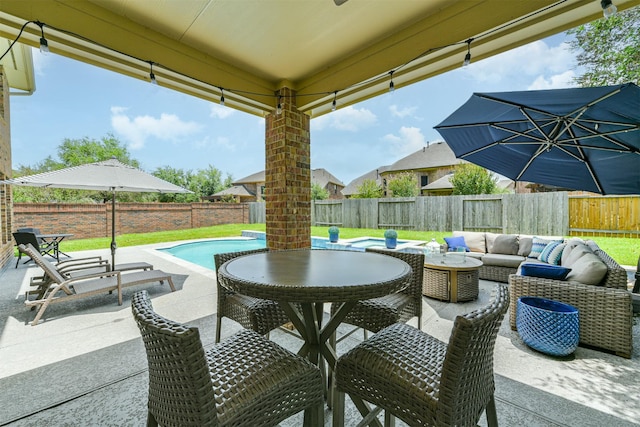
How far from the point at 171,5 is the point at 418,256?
9.27 ft

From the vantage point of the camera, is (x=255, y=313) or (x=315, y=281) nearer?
(x=315, y=281)

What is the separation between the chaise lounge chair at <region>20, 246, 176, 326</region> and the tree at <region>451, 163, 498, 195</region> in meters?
14.3

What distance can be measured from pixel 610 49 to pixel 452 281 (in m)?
9.30

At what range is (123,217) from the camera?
12680 millimetres

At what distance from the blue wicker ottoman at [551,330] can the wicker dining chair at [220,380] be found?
242cm

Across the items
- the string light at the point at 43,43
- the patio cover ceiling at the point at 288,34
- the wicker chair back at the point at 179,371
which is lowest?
the wicker chair back at the point at 179,371

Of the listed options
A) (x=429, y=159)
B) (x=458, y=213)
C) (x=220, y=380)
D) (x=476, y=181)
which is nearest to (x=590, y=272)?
(x=220, y=380)

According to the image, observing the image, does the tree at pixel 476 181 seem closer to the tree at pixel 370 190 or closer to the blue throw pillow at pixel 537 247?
the tree at pixel 370 190

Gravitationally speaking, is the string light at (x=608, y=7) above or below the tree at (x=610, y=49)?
below

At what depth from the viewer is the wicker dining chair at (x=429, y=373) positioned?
38.0 inches

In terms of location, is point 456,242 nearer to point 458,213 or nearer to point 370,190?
point 458,213

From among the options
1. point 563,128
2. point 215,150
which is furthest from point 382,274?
point 215,150

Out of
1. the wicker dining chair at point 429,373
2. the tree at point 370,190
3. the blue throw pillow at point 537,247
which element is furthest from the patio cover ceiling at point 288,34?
the tree at point 370,190

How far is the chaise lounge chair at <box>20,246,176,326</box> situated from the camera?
3.33m
